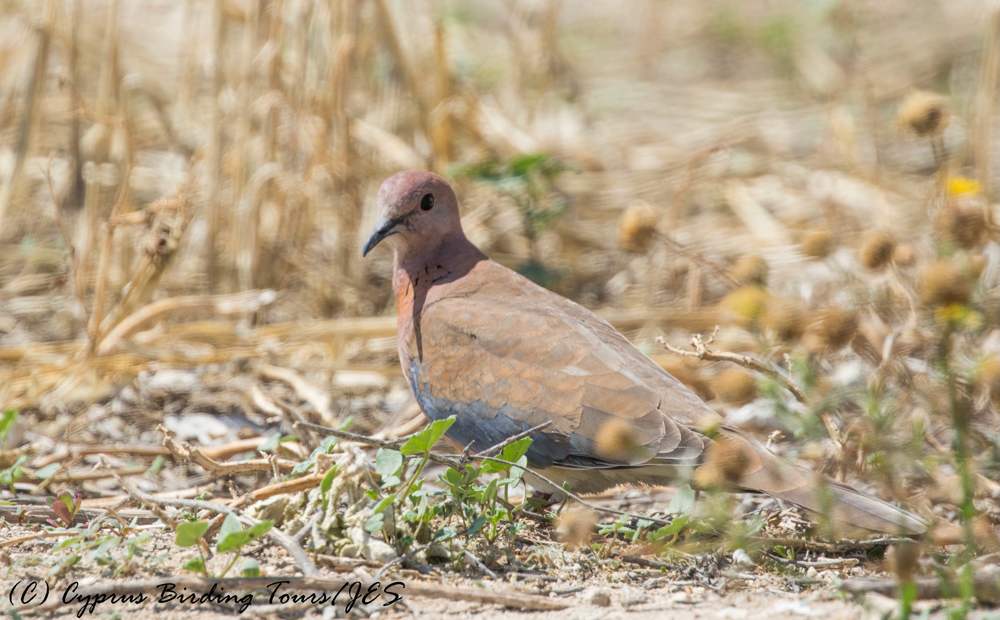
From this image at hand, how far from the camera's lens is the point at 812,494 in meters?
3.46

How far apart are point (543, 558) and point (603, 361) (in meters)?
0.73

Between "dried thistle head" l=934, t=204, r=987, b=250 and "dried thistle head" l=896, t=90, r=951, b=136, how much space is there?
39cm

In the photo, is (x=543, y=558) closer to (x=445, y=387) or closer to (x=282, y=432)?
(x=445, y=387)

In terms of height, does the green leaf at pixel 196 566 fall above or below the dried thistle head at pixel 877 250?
below

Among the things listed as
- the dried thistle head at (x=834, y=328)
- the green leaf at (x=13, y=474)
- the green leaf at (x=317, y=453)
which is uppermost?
the dried thistle head at (x=834, y=328)

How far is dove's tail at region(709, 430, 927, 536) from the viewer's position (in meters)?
3.31

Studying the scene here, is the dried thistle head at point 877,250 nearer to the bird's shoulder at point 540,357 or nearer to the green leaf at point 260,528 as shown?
the bird's shoulder at point 540,357

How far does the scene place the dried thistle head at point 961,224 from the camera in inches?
116

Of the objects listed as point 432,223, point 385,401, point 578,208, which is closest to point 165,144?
point 578,208

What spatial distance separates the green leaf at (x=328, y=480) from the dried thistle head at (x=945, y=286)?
154 cm

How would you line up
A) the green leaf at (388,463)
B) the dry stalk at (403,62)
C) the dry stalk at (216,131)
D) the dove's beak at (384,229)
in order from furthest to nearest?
the dry stalk at (403,62)
the dry stalk at (216,131)
the dove's beak at (384,229)
the green leaf at (388,463)

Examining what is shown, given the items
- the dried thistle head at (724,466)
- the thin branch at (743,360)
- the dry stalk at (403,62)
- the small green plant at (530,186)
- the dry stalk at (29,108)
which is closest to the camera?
the dried thistle head at (724,466)

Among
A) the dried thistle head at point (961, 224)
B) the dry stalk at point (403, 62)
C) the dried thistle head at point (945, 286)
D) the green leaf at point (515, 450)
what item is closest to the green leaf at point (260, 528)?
the green leaf at point (515, 450)

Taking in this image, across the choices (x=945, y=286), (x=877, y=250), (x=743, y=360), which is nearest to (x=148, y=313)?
(x=743, y=360)
